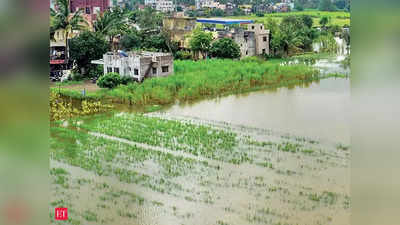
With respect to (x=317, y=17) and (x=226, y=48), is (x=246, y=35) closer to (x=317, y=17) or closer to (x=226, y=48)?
(x=226, y=48)

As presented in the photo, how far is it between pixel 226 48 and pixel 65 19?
114cm

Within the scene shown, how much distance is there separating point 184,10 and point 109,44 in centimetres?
58

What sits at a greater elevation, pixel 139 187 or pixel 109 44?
pixel 109 44

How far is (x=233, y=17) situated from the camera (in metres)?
4.47

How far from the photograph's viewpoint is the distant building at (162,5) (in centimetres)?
453

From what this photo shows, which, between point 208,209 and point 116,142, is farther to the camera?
point 116,142

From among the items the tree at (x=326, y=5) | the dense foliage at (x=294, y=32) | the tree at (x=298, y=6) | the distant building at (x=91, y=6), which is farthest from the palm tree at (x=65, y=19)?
the tree at (x=326, y=5)

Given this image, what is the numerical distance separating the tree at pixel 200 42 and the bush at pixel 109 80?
573 mm

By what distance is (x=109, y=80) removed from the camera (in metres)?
4.59

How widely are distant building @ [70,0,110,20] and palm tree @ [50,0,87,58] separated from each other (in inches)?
1.4

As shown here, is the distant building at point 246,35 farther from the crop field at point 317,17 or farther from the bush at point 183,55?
the bush at point 183,55

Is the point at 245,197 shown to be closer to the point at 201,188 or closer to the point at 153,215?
the point at 201,188

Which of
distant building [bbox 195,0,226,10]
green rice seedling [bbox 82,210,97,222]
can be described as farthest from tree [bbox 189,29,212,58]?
green rice seedling [bbox 82,210,97,222]

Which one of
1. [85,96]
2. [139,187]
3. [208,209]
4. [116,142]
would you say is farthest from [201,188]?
[85,96]
